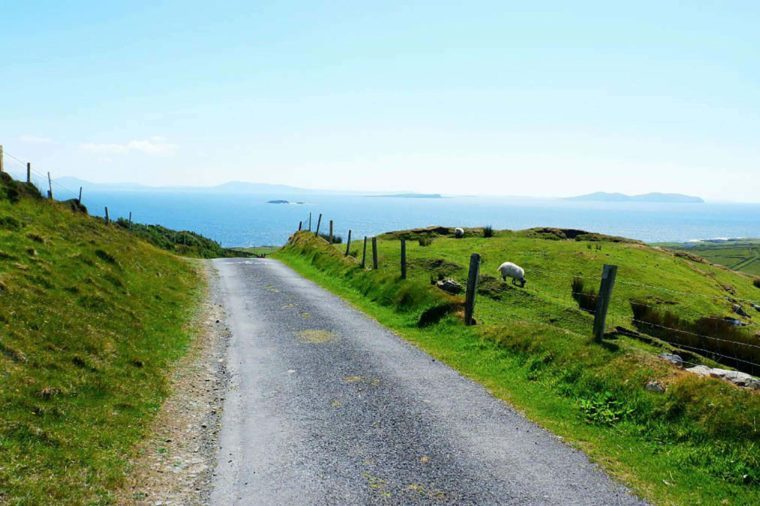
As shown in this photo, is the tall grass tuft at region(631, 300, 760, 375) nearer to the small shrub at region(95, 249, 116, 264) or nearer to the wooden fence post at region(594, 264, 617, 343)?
the wooden fence post at region(594, 264, 617, 343)

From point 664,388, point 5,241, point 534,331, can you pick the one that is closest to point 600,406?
point 664,388

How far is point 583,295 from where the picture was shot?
1075 inches

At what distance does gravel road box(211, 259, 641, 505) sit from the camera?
7527 millimetres

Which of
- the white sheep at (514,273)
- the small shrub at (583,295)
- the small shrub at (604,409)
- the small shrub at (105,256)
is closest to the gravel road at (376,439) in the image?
the small shrub at (604,409)

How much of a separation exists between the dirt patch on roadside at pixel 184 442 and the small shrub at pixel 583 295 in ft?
61.1

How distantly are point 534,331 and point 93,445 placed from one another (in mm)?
→ 11684

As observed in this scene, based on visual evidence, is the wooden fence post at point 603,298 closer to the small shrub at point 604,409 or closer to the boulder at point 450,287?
the small shrub at point 604,409

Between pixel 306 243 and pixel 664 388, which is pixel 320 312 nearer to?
pixel 664 388

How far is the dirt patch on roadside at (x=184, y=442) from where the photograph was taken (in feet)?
23.9

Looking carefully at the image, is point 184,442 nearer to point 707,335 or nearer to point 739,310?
point 707,335

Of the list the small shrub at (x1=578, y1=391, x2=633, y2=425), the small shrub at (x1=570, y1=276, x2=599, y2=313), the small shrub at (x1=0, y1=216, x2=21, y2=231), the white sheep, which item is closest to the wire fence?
the small shrub at (x1=570, y1=276, x2=599, y2=313)

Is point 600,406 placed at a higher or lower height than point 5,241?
lower

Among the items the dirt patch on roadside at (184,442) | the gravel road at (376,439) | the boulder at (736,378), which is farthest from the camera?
the boulder at (736,378)

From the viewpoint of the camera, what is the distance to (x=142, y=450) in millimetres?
8484
